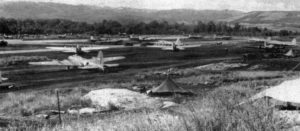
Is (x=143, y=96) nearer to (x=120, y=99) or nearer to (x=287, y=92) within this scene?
(x=120, y=99)

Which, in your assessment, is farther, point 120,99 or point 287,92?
point 120,99

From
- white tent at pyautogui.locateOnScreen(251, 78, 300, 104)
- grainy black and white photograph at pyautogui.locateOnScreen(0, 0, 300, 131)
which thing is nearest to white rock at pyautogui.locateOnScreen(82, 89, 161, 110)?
grainy black and white photograph at pyautogui.locateOnScreen(0, 0, 300, 131)

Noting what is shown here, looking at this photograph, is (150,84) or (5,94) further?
(150,84)

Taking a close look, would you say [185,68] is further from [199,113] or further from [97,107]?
[199,113]

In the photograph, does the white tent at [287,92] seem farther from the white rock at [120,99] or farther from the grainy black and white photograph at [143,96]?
the white rock at [120,99]

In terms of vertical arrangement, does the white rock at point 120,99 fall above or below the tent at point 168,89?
below

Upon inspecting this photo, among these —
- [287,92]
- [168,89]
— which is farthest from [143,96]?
[287,92]

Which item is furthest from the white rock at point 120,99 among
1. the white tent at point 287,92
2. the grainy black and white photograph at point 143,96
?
the white tent at point 287,92

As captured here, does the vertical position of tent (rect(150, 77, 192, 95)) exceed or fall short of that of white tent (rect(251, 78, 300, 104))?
it falls short

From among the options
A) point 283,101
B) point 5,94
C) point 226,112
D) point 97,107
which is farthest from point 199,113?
point 5,94

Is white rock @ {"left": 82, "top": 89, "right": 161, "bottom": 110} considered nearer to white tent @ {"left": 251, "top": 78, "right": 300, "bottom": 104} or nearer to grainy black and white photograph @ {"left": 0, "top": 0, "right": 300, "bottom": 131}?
grainy black and white photograph @ {"left": 0, "top": 0, "right": 300, "bottom": 131}

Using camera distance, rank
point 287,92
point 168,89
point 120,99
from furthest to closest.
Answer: point 168,89 → point 120,99 → point 287,92
